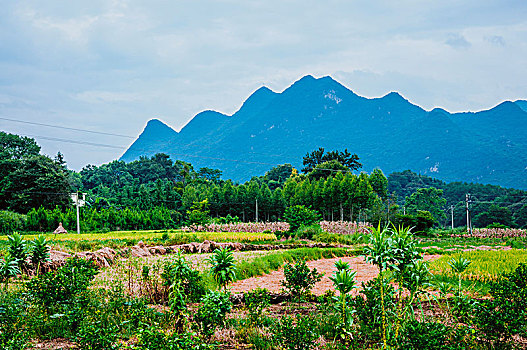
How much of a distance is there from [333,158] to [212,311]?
54.1 m

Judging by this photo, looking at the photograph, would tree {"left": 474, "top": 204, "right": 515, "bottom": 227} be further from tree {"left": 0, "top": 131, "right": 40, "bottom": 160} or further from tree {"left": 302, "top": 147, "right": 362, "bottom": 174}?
tree {"left": 0, "top": 131, "right": 40, "bottom": 160}

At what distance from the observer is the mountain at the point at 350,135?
10062 centimetres

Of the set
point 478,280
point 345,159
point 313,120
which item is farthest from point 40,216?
point 313,120

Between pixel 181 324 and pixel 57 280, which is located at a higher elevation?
pixel 57 280

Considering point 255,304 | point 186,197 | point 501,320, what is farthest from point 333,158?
point 501,320

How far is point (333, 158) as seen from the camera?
5772 cm

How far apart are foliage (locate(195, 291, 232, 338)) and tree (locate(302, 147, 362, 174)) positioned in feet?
165

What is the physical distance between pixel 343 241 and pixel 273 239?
369 cm

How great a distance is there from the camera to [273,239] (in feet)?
71.6

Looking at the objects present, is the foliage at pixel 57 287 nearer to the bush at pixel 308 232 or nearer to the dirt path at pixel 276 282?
the dirt path at pixel 276 282

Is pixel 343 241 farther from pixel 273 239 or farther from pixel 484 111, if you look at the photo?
pixel 484 111

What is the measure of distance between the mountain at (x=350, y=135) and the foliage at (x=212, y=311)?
269 feet

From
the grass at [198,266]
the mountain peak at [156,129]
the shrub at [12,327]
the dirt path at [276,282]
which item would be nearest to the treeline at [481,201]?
the grass at [198,266]

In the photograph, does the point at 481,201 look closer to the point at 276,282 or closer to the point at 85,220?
the point at 85,220
